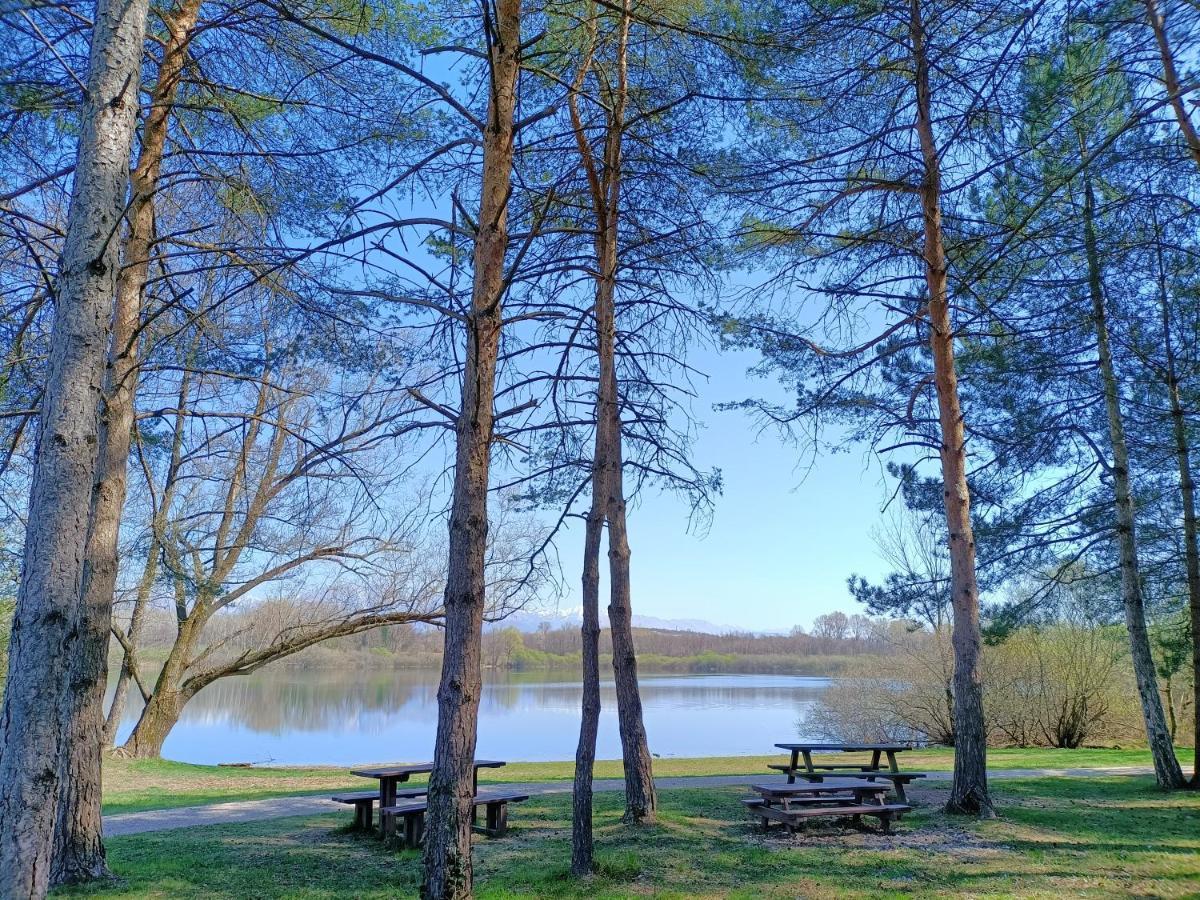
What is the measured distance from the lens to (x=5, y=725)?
2809 millimetres

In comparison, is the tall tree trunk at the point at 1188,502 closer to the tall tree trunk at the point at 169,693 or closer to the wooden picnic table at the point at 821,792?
the wooden picnic table at the point at 821,792

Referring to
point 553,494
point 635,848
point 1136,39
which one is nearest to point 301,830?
point 635,848

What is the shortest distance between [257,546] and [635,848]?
9471 mm

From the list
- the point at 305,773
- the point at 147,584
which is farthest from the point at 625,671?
the point at 147,584

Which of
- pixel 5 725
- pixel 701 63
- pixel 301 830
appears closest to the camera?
pixel 5 725

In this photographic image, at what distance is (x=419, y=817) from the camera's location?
6.20 m

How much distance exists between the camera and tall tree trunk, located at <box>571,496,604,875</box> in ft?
16.7

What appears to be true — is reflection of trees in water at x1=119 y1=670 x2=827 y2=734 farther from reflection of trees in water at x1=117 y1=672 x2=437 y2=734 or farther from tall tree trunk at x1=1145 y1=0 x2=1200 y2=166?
tall tree trunk at x1=1145 y1=0 x2=1200 y2=166

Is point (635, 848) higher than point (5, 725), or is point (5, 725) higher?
point (5, 725)

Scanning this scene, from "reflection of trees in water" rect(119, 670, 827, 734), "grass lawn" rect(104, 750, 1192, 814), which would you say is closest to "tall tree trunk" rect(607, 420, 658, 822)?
"grass lawn" rect(104, 750, 1192, 814)

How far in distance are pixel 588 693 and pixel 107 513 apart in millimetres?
3391

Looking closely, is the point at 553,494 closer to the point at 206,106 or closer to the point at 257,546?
the point at 206,106

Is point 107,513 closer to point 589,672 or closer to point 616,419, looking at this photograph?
point 589,672

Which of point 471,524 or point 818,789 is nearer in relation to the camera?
point 471,524
